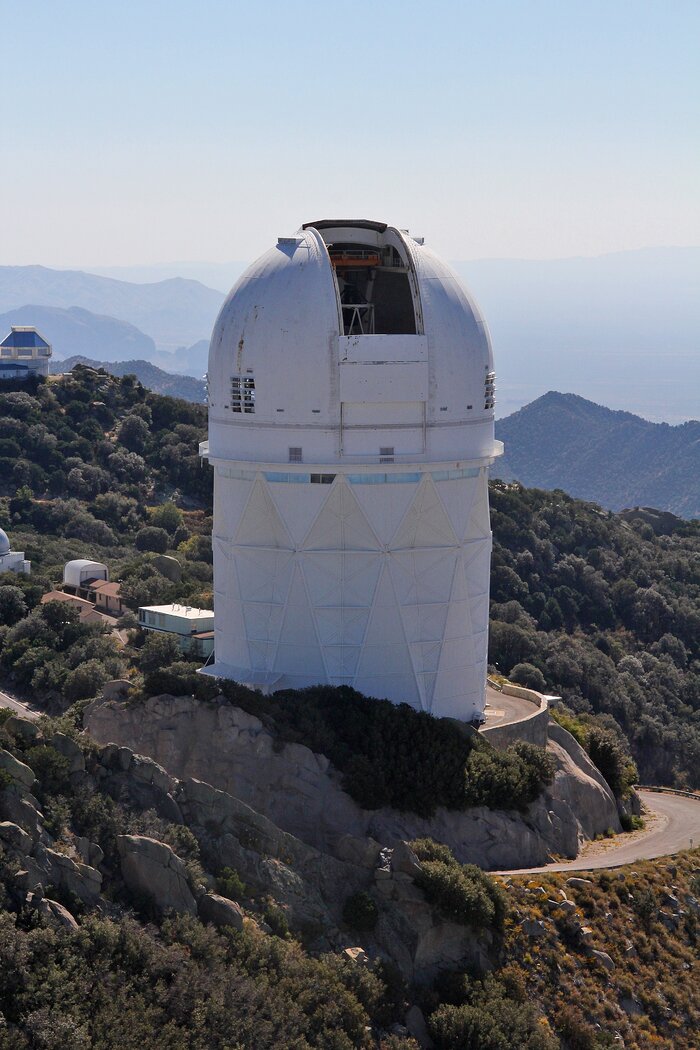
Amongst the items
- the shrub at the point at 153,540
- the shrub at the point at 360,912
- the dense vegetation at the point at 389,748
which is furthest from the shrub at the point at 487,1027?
the shrub at the point at 153,540

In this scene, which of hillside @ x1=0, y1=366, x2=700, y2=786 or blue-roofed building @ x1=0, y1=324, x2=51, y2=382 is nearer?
hillside @ x1=0, y1=366, x2=700, y2=786

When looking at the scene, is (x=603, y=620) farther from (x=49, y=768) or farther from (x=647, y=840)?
(x=49, y=768)

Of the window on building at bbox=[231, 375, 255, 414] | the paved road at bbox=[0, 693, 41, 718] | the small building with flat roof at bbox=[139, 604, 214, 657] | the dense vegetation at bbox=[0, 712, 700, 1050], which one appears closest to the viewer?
the dense vegetation at bbox=[0, 712, 700, 1050]

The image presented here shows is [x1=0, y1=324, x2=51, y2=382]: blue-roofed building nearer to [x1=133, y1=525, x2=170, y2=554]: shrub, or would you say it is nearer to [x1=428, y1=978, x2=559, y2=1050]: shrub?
[x1=133, y1=525, x2=170, y2=554]: shrub

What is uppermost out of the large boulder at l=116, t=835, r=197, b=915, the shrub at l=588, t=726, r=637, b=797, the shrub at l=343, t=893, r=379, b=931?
the large boulder at l=116, t=835, r=197, b=915

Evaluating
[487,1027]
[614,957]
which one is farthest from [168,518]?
[487,1027]

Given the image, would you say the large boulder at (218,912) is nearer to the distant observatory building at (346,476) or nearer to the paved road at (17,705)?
the distant observatory building at (346,476)

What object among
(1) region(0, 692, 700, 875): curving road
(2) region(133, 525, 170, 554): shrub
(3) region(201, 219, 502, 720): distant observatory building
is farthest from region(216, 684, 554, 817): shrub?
(2) region(133, 525, 170, 554): shrub
